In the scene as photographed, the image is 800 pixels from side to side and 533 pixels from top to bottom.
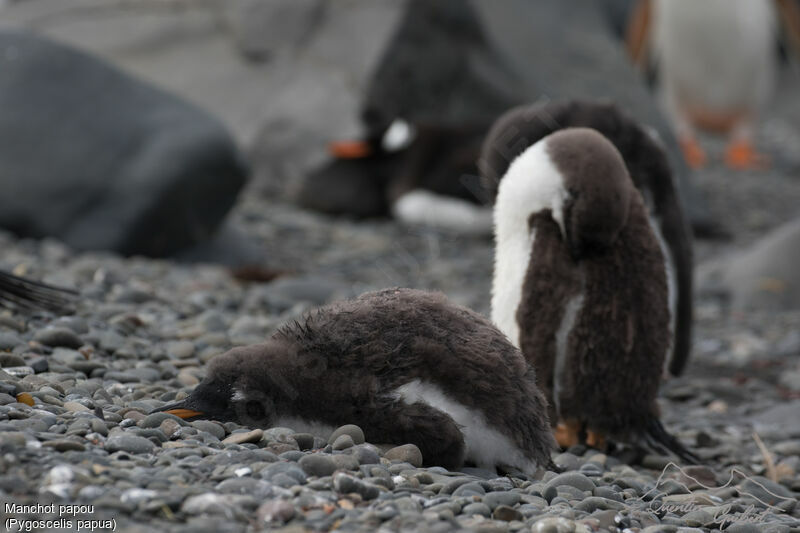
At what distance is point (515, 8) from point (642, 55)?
13.8 feet

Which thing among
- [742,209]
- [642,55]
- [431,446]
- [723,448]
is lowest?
[431,446]

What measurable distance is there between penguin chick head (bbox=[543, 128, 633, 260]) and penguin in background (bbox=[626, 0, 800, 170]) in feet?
29.0

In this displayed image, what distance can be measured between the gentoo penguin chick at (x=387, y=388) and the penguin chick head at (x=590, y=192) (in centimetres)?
77

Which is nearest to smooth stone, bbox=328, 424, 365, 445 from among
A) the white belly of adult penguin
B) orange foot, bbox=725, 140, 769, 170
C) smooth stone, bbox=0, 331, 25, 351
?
smooth stone, bbox=0, 331, 25, 351

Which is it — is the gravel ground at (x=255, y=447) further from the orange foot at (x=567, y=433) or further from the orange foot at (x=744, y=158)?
the orange foot at (x=744, y=158)

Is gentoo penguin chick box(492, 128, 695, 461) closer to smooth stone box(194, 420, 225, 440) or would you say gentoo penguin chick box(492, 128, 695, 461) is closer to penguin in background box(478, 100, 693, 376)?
penguin in background box(478, 100, 693, 376)

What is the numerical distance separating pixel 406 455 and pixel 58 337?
61.5 inches

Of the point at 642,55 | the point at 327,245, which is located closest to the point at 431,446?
the point at 327,245

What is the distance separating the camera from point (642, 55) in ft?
47.9

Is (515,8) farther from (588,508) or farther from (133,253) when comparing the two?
(588,508)

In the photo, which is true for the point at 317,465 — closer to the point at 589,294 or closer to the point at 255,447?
the point at 255,447

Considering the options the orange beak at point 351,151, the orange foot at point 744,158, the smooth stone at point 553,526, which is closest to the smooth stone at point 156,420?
the smooth stone at point 553,526

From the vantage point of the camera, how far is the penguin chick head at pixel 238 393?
3.00 m

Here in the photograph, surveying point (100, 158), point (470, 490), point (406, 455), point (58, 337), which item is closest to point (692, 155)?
point (100, 158)
